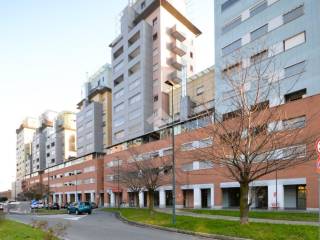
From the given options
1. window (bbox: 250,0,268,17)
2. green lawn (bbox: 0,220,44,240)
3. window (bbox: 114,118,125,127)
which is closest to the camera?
green lawn (bbox: 0,220,44,240)

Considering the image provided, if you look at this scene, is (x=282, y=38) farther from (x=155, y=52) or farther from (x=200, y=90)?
(x=155, y=52)

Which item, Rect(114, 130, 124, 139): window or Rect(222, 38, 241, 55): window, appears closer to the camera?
Rect(222, 38, 241, 55): window

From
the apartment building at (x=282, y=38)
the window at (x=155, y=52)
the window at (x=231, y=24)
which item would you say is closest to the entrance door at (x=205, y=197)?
the apartment building at (x=282, y=38)

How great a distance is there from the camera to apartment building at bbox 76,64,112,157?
93056 mm

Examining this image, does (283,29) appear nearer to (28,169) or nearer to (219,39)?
(219,39)

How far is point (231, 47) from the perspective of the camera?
157 ft

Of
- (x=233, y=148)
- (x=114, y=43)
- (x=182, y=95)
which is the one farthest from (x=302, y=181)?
(x=114, y=43)

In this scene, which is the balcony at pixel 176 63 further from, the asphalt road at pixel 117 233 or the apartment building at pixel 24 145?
the apartment building at pixel 24 145

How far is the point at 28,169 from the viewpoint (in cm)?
16212

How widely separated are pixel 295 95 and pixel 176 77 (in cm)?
3367

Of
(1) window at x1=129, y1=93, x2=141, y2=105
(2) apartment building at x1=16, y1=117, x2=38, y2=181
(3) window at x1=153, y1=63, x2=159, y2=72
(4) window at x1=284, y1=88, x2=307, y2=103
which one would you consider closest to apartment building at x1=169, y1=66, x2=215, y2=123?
(3) window at x1=153, y1=63, x2=159, y2=72

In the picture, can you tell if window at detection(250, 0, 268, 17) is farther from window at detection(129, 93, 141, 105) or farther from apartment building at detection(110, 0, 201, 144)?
window at detection(129, 93, 141, 105)

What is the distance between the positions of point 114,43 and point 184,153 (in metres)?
41.0

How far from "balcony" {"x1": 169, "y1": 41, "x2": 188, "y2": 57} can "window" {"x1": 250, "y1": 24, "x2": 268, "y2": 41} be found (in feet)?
96.1
